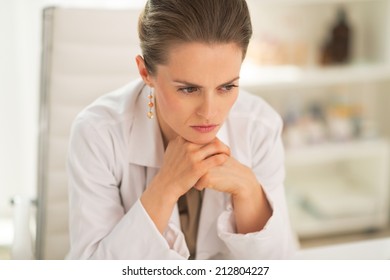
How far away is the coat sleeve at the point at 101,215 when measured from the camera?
30.5 inches

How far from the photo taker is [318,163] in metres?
1.90

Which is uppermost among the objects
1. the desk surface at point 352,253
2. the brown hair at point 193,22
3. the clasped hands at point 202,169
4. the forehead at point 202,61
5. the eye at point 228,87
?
the brown hair at point 193,22

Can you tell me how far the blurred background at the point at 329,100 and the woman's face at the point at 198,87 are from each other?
35.7 inches

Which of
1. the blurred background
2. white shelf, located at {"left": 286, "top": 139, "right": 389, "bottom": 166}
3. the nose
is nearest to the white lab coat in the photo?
the nose

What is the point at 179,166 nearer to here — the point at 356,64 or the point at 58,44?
the point at 58,44

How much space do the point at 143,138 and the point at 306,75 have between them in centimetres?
102

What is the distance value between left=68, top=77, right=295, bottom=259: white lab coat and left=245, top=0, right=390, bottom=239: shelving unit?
0.86 meters

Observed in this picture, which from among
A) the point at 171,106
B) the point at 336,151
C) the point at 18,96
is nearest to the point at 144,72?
the point at 171,106

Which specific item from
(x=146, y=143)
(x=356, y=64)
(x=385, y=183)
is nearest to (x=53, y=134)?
(x=146, y=143)

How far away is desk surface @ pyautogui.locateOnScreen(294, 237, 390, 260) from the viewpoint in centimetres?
84

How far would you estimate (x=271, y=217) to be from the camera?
2.64ft

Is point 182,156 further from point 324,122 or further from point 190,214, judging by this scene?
point 324,122

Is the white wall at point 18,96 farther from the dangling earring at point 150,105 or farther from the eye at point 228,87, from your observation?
the eye at point 228,87

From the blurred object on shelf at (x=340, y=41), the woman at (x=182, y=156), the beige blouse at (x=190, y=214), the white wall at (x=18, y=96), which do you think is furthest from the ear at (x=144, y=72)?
the blurred object on shelf at (x=340, y=41)
